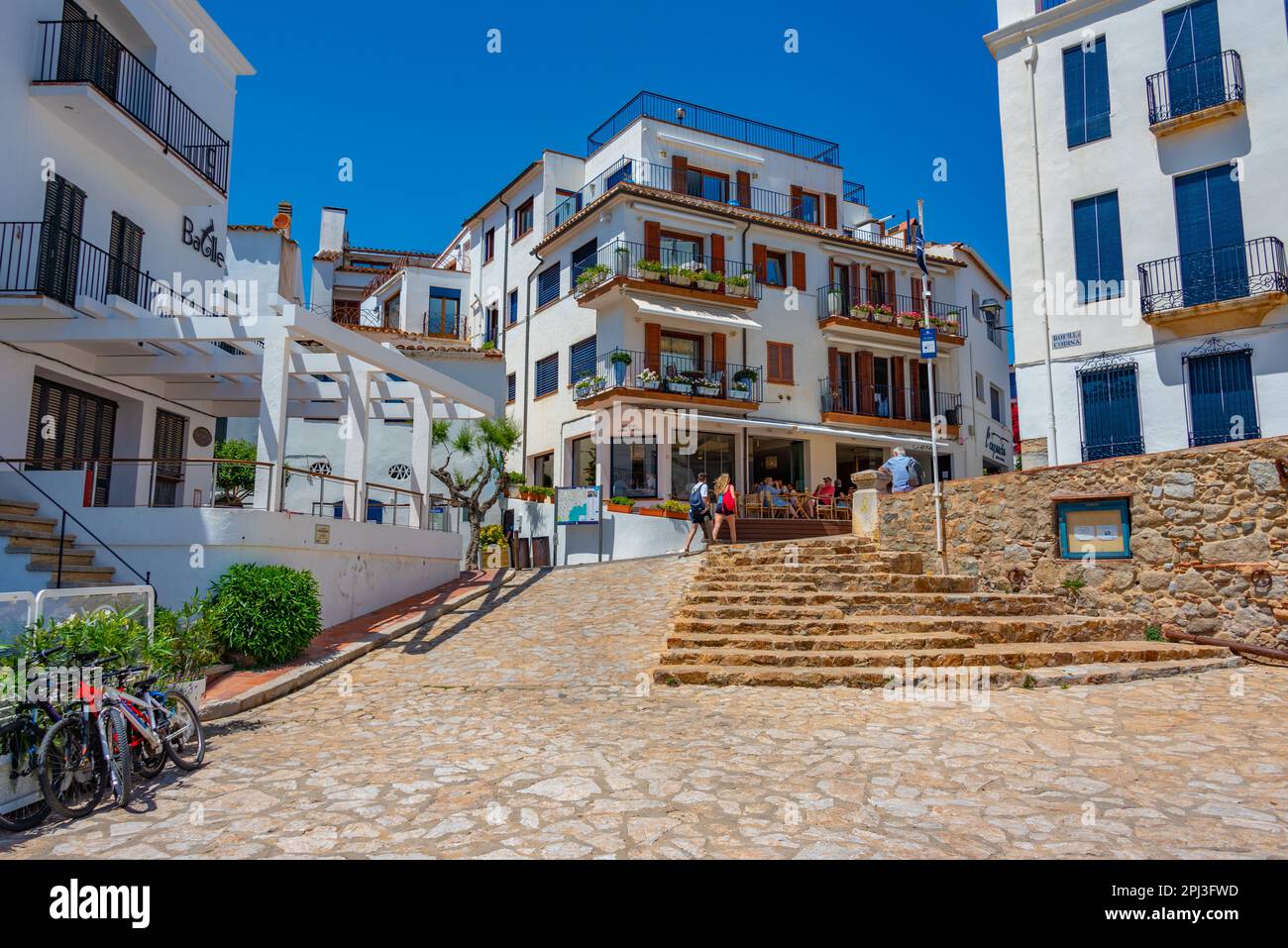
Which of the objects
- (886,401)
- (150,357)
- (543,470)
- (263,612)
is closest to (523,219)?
(543,470)

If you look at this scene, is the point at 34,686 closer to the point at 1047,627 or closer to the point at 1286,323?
the point at 1047,627

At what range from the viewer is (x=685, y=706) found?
337 inches

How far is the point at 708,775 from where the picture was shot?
6055 mm

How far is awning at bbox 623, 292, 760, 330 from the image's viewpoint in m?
25.6

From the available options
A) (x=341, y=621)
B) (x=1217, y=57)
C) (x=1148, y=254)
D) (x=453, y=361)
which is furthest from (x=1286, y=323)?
(x=453, y=361)

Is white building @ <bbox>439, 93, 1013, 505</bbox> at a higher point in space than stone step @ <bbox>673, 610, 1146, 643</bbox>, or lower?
higher

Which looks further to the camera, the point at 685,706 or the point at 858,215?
the point at 858,215

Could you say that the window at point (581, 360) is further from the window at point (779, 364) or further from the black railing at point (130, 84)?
the black railing at point (130, 84)

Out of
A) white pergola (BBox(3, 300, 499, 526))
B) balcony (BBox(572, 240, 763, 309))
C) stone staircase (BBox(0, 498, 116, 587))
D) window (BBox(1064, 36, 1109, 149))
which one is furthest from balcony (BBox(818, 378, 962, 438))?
stone staircase (BBox(0, 498, 116, 587))

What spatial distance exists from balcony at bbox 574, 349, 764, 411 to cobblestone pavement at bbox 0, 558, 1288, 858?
52.2ft

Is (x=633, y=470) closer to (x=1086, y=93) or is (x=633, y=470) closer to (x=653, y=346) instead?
(x=653, y=346)

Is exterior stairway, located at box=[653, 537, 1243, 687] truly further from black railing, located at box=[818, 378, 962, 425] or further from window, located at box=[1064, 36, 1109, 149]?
black railing, located at box=[818, 378, 962, 425]

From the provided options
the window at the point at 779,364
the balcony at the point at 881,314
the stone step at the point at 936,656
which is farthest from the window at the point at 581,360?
the stone step at the point at 936,656
